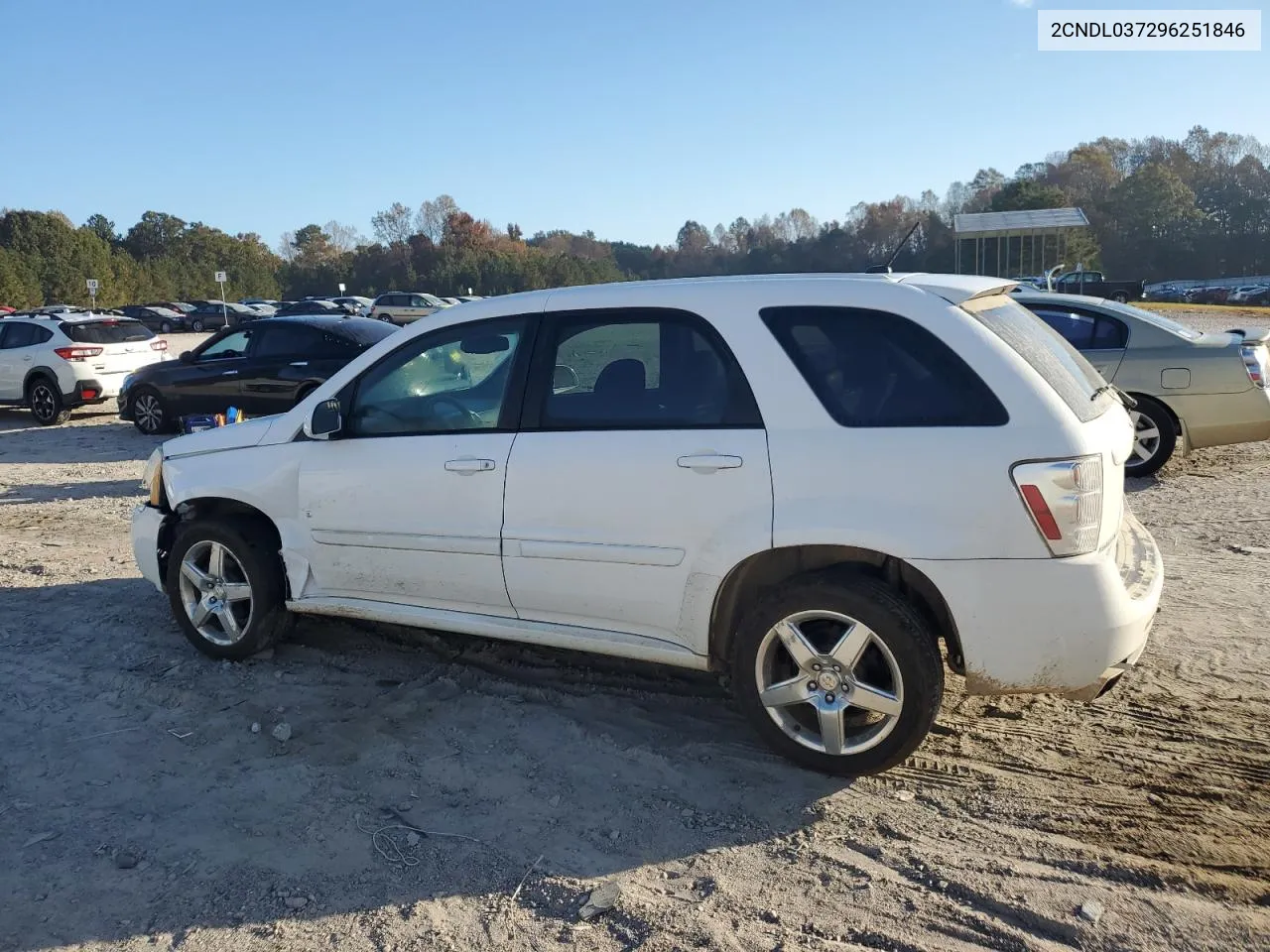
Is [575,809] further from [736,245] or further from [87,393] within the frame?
[736,245]

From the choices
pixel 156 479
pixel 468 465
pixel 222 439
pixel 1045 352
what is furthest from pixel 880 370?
pixel 156 479

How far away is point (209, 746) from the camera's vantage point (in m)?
4.16

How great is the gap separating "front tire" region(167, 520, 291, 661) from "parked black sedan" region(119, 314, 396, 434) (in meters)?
6.96

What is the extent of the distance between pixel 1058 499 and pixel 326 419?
10.1 ft

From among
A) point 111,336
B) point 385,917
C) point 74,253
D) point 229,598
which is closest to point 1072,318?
point 229,598

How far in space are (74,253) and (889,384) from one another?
246 ft

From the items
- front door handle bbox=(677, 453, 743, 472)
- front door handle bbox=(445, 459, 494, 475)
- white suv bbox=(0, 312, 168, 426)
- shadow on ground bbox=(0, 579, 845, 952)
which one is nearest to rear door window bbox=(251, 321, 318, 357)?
white suv bbox=(0, 312, 168, 426)

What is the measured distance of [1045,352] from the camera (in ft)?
12.4

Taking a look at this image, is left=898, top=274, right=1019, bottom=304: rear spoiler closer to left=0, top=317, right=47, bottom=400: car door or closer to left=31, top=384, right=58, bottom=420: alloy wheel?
left=31, top=384, right=58, bottom=420: alloy wheel

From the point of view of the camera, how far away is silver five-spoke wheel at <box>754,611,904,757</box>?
3570mm

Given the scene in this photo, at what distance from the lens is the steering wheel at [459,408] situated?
4344 millimetres

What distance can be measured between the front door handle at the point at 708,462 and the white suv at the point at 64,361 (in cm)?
1388

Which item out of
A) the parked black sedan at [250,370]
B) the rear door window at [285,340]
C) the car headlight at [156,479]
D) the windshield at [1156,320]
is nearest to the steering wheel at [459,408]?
the car headlight at [156,479]

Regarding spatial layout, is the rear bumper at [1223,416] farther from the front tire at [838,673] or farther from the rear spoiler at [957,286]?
the front tire at [838,673]
